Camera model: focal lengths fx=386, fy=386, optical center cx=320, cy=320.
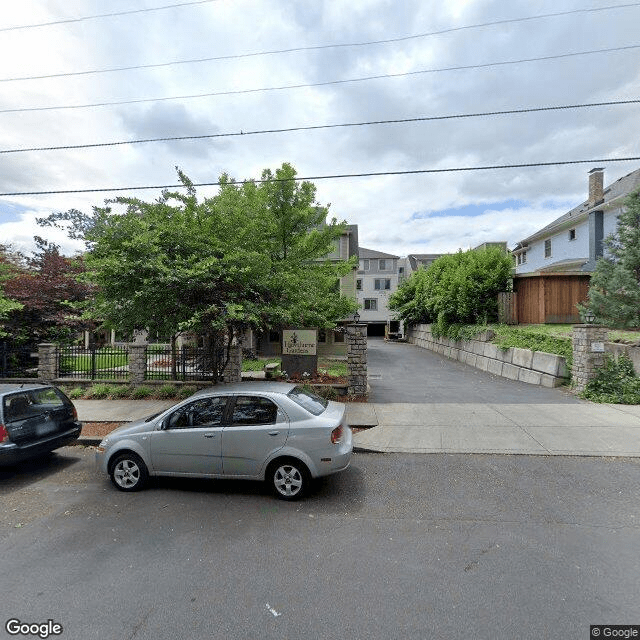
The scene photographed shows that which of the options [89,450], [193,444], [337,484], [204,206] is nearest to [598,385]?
[337,484]

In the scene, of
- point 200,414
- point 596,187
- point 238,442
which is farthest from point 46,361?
point 596,187

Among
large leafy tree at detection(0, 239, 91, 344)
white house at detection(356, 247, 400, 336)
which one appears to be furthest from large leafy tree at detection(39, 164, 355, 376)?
white house at detection(356, 247, 400, 336)

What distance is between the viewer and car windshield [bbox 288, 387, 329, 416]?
557cm

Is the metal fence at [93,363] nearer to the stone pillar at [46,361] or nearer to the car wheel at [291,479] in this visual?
the stone pillar at [46,361]

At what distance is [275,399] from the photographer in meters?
5.52

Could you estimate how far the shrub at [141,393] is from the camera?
453 inches

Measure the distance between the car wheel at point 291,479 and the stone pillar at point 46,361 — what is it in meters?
10.9

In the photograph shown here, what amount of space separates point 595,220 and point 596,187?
10.0 feet

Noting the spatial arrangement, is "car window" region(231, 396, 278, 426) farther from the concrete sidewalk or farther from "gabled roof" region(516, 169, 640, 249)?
"gabled roof" region(516, 169, 640, 249)

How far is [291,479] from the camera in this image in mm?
5211

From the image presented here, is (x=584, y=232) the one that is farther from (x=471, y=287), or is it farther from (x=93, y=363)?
(x=93, y=363)

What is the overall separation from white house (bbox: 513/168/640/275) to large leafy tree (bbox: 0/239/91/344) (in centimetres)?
2579

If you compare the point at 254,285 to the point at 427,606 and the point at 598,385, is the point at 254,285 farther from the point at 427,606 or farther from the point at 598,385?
the point at 598,385

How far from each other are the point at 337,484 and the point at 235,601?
2.62 m
